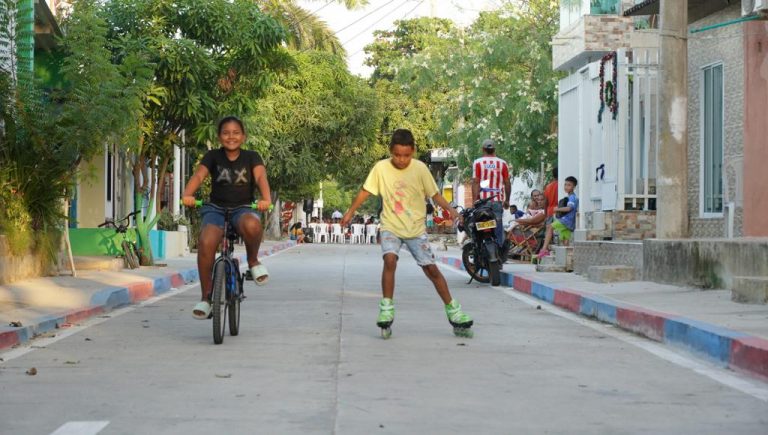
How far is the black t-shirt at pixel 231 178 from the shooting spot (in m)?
10.1

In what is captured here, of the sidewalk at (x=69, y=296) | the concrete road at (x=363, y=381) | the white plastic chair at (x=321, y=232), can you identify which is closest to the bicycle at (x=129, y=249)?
the sidewalk at (x=69, y=296)

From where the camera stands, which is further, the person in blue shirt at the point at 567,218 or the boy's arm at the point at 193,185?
the person in blue shirt at the point at 567,218

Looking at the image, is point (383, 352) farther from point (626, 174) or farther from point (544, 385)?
point (626, 174)

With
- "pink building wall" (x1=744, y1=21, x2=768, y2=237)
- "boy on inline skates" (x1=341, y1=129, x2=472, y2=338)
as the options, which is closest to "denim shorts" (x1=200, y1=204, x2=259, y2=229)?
"boy on inline skates" (x1=341, y1=129, x2=472, y2=338)

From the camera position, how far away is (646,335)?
1071 cm

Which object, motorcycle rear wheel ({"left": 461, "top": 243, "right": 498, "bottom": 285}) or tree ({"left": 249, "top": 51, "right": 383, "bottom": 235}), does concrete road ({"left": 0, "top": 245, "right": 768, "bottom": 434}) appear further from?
tree ({"left": 249, "top": 51, "right": 383, "bottom": 235})

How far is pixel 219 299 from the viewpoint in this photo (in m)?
9.65

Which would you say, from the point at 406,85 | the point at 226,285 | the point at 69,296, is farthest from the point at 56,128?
the point at 406,85

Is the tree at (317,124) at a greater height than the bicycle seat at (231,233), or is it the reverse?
the tree at (317,124)

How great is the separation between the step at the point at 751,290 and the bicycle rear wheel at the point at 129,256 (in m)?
11.6

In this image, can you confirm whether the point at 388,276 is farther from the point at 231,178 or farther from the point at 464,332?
the point at 231,178

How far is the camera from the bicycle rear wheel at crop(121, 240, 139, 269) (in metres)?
20.6

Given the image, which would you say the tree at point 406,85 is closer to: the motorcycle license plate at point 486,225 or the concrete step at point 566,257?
the concrete step at point 566,257

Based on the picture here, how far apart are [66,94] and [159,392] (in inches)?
434
